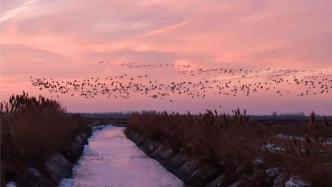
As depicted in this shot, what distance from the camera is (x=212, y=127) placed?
60.8 feet

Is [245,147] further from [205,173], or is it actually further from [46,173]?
[46,173]

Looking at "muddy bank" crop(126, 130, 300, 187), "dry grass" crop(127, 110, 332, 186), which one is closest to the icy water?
"muddy bank" crop(126, 130, 300, 187)

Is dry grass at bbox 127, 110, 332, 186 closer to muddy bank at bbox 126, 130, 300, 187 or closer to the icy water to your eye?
muddy bank at bbox 126, 130, 300, 187

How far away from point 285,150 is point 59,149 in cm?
1384

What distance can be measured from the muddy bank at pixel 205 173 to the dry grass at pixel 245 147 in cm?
15

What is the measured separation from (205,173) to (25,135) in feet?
17.9

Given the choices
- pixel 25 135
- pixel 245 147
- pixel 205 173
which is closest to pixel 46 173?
pixel 25 135

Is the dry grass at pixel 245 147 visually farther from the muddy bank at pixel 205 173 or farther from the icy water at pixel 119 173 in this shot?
the icy water at pixel 119 173

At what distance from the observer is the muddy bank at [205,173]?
37.9ft

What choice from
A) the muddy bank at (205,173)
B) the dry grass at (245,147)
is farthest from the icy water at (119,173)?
the dry grass at (245,147)

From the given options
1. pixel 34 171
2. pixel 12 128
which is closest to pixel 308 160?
pixel 34 171

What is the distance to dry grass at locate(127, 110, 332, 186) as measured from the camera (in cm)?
1037

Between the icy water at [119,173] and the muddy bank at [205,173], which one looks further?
the icy water at [119,173]

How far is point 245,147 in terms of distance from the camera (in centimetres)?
1407
